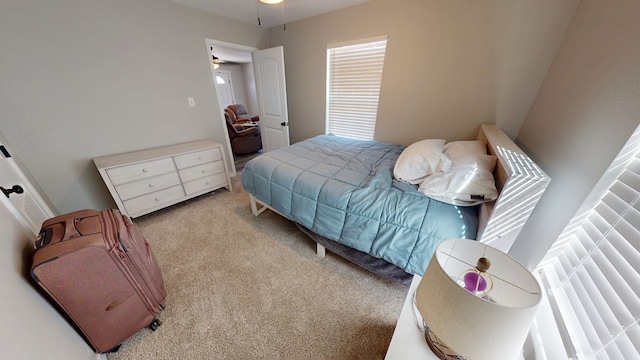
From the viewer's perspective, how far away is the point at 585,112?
0.92 metres

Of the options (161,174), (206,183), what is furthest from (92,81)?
(206,183)

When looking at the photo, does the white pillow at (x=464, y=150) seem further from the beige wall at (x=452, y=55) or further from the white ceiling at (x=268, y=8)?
the white ceiling at (x=268, y=8)

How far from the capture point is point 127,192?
1.93 meters

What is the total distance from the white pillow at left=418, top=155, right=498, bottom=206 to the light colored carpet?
77cm

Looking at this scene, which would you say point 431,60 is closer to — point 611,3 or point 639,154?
point 611,3

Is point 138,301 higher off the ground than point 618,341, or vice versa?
point 618,341

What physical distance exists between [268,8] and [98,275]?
9.85 feet

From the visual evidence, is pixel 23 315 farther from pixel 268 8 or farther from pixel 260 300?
pixel 268 8

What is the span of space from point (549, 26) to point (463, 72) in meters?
0.55

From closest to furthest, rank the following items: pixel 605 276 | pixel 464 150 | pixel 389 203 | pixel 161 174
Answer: pixel 605 276 → pixel 389 203 → pixel 464 150 → pixel 161 174

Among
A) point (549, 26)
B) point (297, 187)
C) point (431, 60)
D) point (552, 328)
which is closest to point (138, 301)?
point (297, 187)

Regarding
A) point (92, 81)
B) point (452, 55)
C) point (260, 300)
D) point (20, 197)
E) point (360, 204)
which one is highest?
point (452, 55)

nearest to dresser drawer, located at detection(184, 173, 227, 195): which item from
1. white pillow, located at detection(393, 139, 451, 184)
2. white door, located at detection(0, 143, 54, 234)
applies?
white door, located at detection(0, 143, 54, 234)

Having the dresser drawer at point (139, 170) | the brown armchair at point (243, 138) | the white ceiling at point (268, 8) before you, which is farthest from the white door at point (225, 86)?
the dresser drawer at point (139, 170)
